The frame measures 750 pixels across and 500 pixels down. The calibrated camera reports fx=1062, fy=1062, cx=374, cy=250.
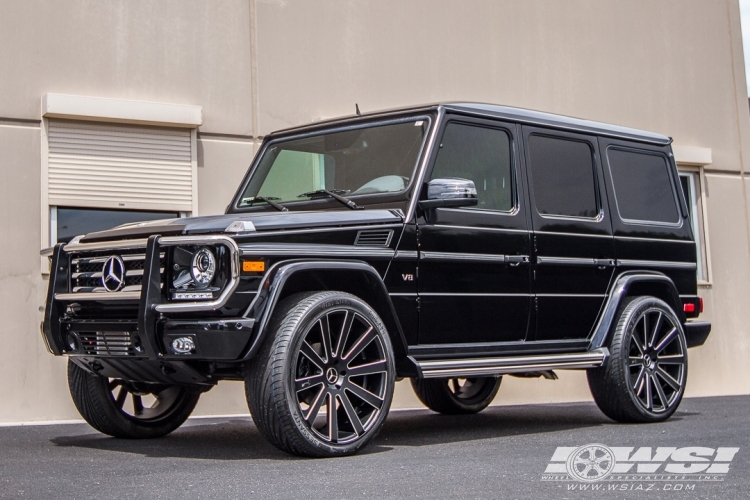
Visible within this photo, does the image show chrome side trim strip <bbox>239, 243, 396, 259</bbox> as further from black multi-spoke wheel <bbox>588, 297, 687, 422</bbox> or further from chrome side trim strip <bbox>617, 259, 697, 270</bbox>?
chrome side trim strip <bbox>617, 259, 697, 270</bbox>

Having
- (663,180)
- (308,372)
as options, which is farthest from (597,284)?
(308,372)

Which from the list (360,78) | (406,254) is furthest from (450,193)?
(360,78)

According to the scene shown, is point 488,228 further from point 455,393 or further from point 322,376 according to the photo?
point 455,393

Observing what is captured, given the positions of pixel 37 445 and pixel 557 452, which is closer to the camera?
pixel 557 452

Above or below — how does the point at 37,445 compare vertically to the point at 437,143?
below

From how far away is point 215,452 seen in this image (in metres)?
6.14

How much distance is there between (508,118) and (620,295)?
1.57 m

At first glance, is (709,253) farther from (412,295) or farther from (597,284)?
(412,295)

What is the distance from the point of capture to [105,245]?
6.05 meters

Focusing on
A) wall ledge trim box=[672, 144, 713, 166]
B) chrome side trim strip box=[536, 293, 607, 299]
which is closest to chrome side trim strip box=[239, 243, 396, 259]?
chrome side trim strip box=[536, 293, 607, 299]

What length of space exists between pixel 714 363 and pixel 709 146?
2.82 metres

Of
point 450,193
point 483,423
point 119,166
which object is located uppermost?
point 119,166

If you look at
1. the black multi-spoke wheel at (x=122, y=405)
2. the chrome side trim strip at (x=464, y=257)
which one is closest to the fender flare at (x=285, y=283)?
the chrome side trim strip at (x=464, y=257)

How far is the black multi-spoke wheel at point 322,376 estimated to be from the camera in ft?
17.9
